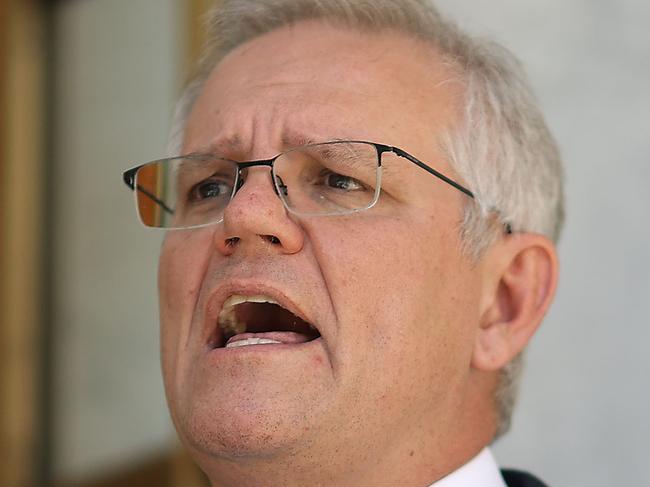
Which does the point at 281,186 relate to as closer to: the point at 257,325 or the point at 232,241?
the point at 232,241

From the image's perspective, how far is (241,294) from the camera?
1659 millimetres

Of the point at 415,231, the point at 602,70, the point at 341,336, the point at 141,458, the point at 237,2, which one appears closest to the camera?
the point at 341,336

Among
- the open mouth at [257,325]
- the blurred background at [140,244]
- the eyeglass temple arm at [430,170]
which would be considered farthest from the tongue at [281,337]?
the blurred background at [140,244]

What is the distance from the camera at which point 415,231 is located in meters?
1.73

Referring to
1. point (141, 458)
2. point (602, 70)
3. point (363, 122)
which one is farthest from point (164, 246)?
point (141, 458)

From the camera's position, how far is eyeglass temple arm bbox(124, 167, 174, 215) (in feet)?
6.52

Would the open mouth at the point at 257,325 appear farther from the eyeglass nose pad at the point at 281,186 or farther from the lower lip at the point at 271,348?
the eyeglass nose pad at the point at 281,186

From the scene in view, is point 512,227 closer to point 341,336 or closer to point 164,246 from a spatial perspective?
point 341,336

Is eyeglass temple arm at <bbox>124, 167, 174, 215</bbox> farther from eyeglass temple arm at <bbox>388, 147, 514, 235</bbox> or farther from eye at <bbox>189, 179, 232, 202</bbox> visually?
eyeglass temple arm at <bbox>388, 147, 514, 235</bbox>

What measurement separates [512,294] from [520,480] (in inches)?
14.8

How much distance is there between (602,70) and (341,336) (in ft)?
4.54

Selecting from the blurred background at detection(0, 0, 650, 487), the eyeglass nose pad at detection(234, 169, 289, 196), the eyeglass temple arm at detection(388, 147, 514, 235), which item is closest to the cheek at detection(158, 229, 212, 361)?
the eyeglass nose pad at detection(234, 169, 289, 196)

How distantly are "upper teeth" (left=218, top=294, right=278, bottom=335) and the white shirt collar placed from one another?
17.0 inches

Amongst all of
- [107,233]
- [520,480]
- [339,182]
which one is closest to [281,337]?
[339,182]
